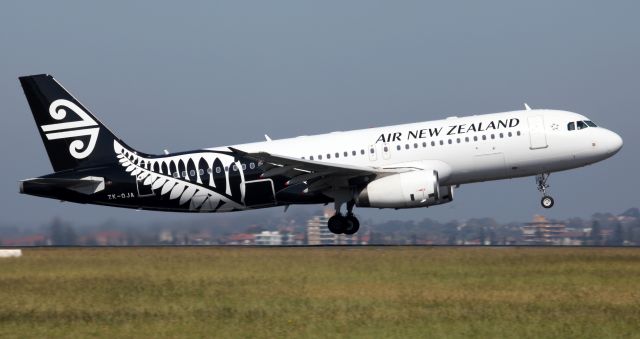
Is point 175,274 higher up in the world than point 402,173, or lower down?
lower down

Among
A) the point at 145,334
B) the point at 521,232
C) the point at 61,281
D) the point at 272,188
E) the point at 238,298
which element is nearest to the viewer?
the point at 145,334

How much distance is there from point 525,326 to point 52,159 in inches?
1106

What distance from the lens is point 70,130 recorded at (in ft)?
138

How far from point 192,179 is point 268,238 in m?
10.5

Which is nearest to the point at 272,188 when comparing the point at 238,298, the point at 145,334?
the point at 238,298

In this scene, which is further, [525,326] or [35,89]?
[35,89]

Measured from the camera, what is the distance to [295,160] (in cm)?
3738

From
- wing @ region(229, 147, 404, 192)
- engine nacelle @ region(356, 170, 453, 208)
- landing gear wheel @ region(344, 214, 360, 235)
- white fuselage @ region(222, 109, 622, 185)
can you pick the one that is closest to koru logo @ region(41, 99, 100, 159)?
wing @ region(229, 147, 404, 192)

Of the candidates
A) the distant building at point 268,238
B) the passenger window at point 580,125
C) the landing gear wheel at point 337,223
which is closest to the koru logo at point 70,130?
the landing gear wheel at point 337,223

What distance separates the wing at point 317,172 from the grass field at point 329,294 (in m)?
3.62

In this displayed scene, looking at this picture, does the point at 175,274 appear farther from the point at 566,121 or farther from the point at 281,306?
the point at 566,121

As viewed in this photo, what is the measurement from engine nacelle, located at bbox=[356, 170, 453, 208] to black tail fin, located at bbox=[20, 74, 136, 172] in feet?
36.6

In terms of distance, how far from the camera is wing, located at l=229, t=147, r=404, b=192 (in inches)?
1481

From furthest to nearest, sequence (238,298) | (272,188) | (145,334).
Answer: (272,188), (238,298), (145,334)
